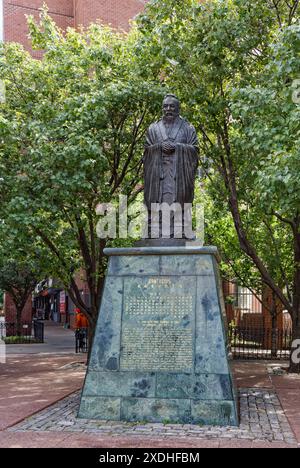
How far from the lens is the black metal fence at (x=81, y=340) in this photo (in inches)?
871

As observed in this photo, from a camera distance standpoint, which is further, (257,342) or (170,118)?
(257,342)

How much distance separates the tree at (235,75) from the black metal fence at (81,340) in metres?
8.71

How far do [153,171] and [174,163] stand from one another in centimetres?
39


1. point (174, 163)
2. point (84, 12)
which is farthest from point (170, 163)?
point (84, 12)

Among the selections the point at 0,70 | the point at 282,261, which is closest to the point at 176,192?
the point at 0,70

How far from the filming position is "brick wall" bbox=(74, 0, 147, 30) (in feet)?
120

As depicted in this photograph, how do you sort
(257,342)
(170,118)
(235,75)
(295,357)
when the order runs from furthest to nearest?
(257,342) → (295,357) → (235,75) → (170,118)

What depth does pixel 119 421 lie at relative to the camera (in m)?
8.80

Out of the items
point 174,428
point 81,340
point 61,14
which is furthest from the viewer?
point 61,14

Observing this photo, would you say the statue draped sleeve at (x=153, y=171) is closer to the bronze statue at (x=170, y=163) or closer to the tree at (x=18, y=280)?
the bronze statue at (x=170, y=163)

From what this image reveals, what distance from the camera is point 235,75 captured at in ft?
48.9

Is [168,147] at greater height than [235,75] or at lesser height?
lesser

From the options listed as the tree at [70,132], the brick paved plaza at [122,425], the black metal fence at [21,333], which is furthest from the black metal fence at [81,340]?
the brick paved plaza at [122,425]

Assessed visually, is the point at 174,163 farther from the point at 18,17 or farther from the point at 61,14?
the point at 61,14
